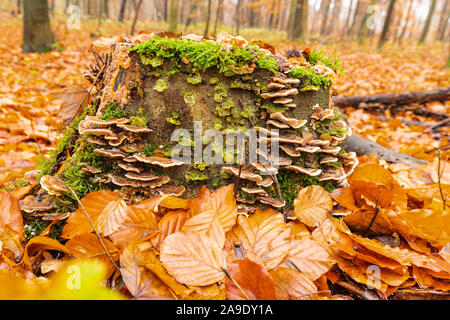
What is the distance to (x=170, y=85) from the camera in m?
2.08

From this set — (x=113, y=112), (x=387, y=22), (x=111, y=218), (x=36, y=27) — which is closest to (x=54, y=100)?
(x=113, y=112)

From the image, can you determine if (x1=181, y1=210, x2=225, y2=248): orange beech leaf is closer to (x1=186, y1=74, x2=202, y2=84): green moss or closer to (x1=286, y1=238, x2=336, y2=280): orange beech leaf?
(x1=286, y1=238, x2=336, y2=280): orange beech leaf

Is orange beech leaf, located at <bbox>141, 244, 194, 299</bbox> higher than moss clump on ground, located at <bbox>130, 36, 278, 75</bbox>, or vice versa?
moss clump on ground, located at <bbox>130, 36, 278, 75</bbox>

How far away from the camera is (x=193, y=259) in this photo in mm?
1376

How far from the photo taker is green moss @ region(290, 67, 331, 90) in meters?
2.16

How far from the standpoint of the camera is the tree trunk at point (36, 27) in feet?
36.0

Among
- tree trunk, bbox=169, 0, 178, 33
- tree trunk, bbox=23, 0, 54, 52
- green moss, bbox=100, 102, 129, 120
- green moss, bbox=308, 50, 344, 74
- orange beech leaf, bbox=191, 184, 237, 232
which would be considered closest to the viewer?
orange beech leaf, bbox=191, 184, 237, 232

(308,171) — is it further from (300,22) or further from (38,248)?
(300,22)

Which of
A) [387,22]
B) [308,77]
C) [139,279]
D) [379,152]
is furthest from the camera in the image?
[387,22]

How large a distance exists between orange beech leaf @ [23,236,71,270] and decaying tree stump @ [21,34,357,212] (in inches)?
16.6

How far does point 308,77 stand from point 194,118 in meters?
0.96

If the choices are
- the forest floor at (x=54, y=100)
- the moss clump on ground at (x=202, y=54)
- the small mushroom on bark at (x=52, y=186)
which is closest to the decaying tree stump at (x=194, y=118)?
the moss clump on ground at (x=202, y=54)

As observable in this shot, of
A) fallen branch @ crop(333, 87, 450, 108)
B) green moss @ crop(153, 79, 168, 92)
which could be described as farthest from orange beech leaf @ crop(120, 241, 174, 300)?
fallen branch @ crop(333, 87, 450, 108)
